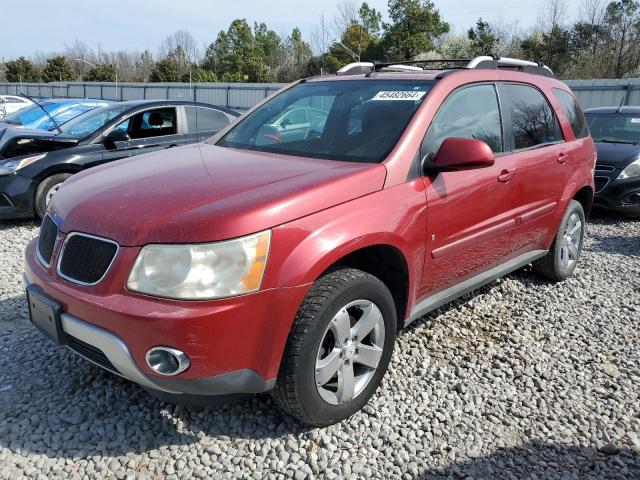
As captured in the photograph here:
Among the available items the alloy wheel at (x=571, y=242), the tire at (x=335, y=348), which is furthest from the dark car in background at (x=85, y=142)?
the tire at (x=335, y=348)

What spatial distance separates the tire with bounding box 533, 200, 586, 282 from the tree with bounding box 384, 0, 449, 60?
42.2 m

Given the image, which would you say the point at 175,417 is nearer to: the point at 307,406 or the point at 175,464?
the point at 175,464

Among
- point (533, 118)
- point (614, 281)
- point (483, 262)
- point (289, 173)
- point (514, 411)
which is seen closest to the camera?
point (289, 173)

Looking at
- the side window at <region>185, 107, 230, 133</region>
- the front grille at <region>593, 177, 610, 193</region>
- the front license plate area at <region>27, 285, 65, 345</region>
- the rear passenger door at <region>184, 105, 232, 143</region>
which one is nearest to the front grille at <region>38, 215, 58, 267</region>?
the front license plate area at <region>27, 285, 65, 345</region>

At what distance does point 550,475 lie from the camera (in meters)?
2.46

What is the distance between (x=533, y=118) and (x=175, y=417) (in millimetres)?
3248

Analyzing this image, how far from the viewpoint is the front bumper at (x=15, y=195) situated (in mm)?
6086

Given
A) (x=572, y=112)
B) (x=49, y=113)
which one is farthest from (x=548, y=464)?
(x=49, y=113)

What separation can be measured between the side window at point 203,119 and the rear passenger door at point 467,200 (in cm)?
464

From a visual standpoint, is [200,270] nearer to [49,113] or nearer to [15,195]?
[15,195]

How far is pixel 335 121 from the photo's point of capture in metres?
3.37

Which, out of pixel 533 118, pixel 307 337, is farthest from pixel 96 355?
pixel 533 118

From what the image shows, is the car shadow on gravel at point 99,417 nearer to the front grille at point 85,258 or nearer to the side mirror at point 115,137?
the front grille at point 85,258

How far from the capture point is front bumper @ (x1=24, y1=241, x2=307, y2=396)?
2131mm
